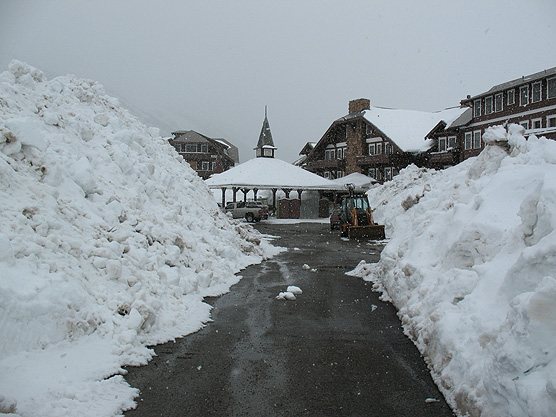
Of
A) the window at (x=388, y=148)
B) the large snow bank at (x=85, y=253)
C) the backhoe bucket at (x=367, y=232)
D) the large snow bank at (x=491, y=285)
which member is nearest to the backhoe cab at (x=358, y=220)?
the backhoe bucket at (x=367, y=232)

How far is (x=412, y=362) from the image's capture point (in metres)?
5.46

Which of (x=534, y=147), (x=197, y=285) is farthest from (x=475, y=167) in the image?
(x=197, y=285)

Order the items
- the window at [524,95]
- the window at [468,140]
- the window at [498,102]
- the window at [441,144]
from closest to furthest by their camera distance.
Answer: the window at [524,95]
the window at [498,102]
the window at [468,140]
the window at [441,144]

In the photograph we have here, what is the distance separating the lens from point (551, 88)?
29109mm

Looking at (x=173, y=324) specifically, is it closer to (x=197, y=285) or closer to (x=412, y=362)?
(x=197, y=285)

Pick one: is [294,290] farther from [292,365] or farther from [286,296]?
[292,365]

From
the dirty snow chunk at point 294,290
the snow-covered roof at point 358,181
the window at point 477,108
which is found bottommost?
the dirty snow chunk at point 294,290

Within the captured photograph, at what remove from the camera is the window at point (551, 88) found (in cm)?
2889

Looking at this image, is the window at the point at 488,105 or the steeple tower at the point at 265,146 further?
the steeple tower at the point at 265,146

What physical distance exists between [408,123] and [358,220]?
26.4m

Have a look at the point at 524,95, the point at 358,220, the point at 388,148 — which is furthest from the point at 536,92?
the point at 358,220

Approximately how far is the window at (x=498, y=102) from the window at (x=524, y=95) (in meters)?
1.56

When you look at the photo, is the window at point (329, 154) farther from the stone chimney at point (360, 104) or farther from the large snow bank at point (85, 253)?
the large snow bank at point (85, 253)

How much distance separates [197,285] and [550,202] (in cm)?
622
